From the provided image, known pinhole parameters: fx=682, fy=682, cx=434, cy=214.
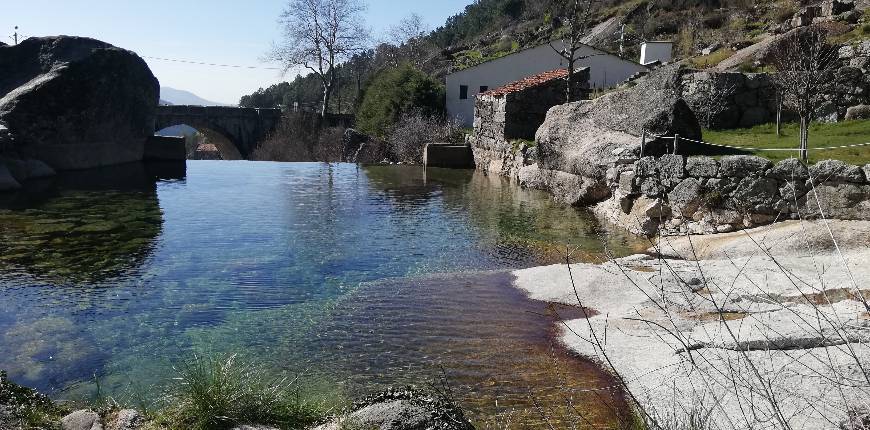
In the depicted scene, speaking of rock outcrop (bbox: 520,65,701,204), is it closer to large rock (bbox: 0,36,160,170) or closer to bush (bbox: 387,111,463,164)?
bush (bbox: 387,111,463,164)

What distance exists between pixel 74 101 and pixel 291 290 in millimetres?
16229

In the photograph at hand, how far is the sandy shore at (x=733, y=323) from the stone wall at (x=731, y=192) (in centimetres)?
63

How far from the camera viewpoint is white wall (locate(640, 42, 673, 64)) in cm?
3969

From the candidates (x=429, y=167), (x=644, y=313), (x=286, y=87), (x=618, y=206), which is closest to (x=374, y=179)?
(x=429, y=167)

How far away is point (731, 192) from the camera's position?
11.5m

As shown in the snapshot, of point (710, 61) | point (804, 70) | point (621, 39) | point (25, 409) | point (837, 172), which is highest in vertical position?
point (621, 39)

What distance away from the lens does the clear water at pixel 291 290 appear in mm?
6219

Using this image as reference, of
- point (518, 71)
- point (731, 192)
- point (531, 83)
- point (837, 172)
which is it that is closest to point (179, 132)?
point (518, 71)

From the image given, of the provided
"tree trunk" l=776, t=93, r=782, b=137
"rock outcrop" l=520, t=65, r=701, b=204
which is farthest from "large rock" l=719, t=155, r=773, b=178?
"tree trunk" l=776, t=93, r=782, b=137

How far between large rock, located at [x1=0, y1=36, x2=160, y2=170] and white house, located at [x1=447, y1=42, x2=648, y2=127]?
17619 mm

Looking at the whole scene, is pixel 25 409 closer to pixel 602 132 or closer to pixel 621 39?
pixel 602 132

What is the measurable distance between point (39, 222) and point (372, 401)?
10.8m

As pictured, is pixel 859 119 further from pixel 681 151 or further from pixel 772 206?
pixel 772 206

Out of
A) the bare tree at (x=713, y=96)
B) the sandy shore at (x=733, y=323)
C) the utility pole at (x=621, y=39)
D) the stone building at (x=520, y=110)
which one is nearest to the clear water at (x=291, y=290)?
the sandy shore at (x=733, y=323)
